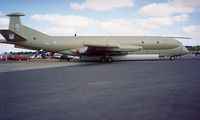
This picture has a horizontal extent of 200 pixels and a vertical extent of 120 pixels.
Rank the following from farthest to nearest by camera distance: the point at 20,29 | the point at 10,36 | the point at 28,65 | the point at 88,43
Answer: the point at 20,29 < the point at 88,43 < the point at 10,36 < the point at 28,65

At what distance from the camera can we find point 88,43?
1195 inches

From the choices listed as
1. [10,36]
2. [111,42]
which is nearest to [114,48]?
[111,42]

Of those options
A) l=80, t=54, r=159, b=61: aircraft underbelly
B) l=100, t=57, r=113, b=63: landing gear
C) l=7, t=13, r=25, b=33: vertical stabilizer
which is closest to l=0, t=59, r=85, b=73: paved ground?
l=80, t=54, r=159, b=61: aircraft underbelly

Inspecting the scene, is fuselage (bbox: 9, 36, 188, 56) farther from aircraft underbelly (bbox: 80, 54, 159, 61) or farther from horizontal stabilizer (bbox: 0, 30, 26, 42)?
horizontal stabilizer (bbox: 0, 30, 26, 42)

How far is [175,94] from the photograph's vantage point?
7672 mm

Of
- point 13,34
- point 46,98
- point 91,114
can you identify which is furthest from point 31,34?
point 91,114

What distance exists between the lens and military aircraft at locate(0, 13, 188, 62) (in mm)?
29734

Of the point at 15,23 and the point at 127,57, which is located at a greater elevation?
the point at 15,23

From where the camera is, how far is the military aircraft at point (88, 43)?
29.7 m

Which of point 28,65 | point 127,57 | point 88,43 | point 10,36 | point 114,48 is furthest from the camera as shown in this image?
point 127,57

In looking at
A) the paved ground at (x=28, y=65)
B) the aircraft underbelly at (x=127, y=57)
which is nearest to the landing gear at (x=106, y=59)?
the aircraft underbelly at (x=127, y=57)

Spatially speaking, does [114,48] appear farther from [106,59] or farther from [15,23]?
[15,23]

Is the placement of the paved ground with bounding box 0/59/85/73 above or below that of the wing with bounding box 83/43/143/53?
below

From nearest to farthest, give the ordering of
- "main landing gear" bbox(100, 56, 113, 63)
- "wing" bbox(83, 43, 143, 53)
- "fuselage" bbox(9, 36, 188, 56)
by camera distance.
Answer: "wing" bbox(83, 43, 143, 53)
"main landing gear" bbox(100, 56, 113, 63)
"fuselage" bbox(9, 36, 188, 56)
